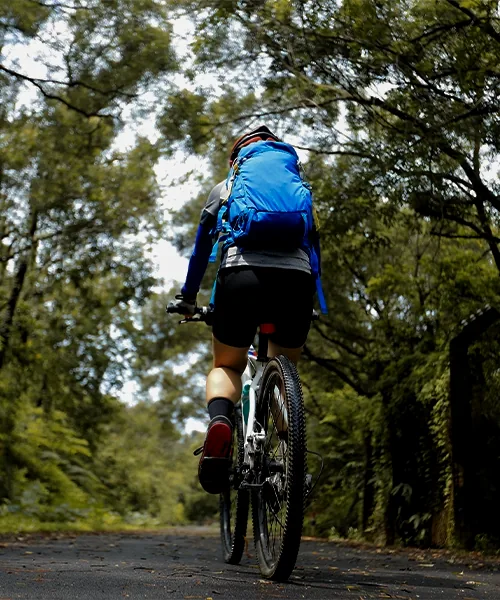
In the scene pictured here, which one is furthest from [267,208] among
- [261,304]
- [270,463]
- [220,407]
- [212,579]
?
[212,579]

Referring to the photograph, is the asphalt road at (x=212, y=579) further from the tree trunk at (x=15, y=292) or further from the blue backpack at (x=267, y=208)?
the tree trunk at (x=15, y=292)

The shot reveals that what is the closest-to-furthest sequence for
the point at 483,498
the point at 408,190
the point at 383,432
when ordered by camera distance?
1. the point at 483,498
2. the point at 408,190
3. the point at 383,432

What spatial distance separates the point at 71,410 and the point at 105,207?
5.84 metres

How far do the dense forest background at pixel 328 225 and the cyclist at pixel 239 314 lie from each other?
3.40 meters

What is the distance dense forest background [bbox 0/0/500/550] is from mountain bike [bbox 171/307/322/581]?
3401 mm

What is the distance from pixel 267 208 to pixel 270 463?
1.36 metres

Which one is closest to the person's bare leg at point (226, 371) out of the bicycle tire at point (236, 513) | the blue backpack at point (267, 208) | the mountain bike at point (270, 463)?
the mountain bike at point (270, 463)

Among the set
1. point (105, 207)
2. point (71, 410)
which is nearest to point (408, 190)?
point (105, 207)

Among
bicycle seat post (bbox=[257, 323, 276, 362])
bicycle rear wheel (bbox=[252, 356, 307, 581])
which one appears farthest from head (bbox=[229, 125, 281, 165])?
bicycle rear wheel (bbox=[252, 356, 307, 581])

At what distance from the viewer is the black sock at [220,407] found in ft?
15.6

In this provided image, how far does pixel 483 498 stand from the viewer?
7.91 meters

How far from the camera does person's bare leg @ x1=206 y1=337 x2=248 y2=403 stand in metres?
4.79

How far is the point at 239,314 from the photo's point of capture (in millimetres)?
4613

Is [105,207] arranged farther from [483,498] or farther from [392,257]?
[483,498]
